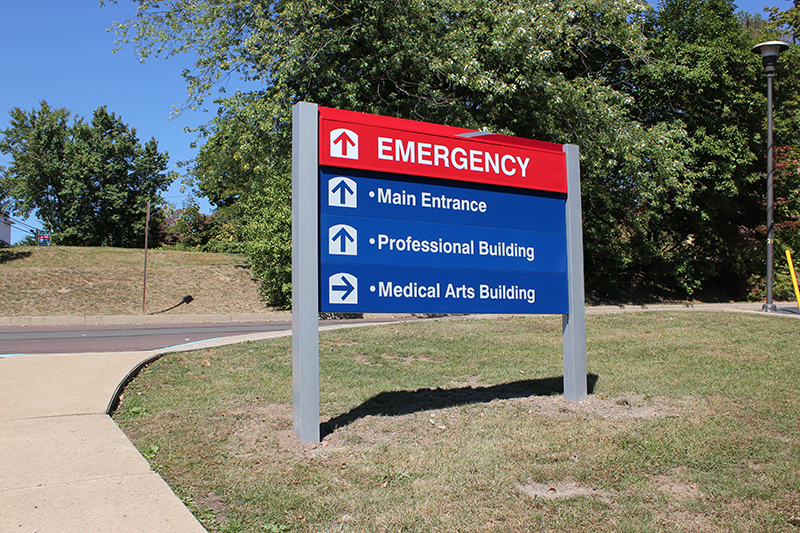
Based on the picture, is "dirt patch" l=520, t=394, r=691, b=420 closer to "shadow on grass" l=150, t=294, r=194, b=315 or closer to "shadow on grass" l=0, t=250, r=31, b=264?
"shadow on grass" l=150, t=294, r=194, b=315

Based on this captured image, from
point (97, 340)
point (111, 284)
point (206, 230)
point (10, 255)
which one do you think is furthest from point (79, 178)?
point (97, 340)

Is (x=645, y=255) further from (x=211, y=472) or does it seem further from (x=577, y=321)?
(x=211, y=472)

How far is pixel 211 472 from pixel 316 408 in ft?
3.44

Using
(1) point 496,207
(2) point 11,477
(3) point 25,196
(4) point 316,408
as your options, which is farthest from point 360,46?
(3) point 25,196

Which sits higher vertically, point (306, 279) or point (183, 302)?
point (306, 279)

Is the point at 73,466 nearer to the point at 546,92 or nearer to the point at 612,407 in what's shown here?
the point at 612,407

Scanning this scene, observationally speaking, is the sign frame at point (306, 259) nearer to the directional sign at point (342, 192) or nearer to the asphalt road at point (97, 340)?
the directional sign at point (342, 192)

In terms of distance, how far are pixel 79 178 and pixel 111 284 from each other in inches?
1110

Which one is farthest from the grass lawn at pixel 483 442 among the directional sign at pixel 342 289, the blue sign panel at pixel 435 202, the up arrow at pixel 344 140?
the up arrow at pixel 344 140

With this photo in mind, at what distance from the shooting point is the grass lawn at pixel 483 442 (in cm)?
346

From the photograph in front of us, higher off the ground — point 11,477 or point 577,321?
point 577,321

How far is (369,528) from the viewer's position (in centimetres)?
325

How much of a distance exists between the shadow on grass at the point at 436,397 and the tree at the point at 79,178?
4367cm

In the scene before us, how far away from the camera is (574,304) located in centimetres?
646
